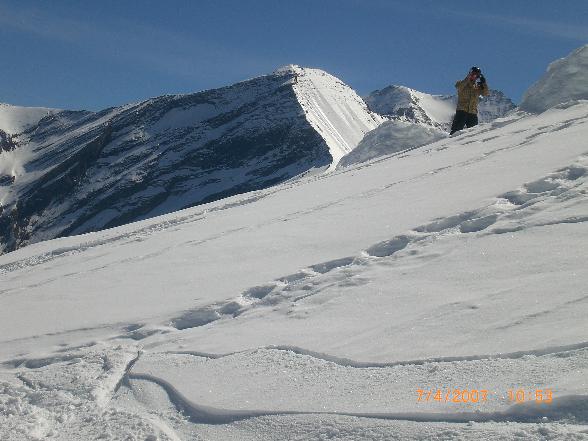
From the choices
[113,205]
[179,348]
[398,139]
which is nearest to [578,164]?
[179,348]

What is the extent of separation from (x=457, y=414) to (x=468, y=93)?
13.8 metres

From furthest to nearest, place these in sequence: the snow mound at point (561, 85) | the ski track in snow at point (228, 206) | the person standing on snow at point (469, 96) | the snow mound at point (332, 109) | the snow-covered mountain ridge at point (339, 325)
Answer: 1. the snow mound at point (332, 109)
2. the person standing on snow at point (469, 96)
3. the snow mound at point (561, 85)
4. the ski track in snow at point (228, 206)
5. the snow-covered mountain ridge at point (339, 325)

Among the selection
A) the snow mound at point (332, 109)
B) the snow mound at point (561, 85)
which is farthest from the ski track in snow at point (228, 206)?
the snow mound at point (332, 109)

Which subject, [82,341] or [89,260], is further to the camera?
[89,260]

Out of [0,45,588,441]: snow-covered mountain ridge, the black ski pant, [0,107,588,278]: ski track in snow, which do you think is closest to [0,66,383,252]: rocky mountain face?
the black ski pant

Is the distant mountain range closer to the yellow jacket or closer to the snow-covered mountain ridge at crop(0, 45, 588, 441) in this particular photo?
the yellow jacket

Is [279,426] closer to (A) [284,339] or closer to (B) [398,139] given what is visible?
(A) [284,339]

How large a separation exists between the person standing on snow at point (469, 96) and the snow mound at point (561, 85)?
1208 mm

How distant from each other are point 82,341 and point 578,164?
6.39m

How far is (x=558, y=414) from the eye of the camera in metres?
3.26

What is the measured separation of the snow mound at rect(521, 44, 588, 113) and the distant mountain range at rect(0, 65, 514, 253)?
124 meters

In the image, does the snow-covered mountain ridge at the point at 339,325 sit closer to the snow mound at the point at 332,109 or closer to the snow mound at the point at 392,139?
the snow mound at the point at 392,139

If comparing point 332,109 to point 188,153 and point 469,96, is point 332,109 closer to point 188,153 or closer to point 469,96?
point 188,153

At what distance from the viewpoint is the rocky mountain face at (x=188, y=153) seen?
157 m
